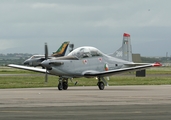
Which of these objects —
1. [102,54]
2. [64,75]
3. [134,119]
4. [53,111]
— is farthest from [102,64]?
[134,119]

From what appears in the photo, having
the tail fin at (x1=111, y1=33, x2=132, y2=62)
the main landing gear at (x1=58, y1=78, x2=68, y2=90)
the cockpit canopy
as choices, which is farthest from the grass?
the cockpit canopy

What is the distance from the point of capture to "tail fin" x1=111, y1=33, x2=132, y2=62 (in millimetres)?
40850

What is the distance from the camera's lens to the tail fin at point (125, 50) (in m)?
40.8

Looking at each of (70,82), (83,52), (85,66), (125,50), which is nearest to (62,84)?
(85,66)

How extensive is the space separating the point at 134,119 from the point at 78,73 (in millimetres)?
20830

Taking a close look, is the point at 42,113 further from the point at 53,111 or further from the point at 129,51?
the point at 129,51

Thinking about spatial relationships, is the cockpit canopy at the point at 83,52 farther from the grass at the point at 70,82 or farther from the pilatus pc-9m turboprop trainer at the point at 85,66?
the grass at the point at 70,82

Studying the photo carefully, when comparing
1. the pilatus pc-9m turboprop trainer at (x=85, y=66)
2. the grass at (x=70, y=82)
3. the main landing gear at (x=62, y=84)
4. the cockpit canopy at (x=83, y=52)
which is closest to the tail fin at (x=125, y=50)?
the pilatus pc-9m turboprop trainer at (x=85, y=66)

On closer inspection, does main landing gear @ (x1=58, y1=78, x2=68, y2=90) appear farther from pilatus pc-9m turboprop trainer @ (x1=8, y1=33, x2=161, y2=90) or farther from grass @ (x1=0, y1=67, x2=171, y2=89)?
grass @ (x1=0, y1=67, x2=171, y2=89)

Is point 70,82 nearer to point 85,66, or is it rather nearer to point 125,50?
point 125,50

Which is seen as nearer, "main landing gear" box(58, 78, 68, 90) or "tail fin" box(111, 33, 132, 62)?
"main landing gear" box(58, 78, 68, 90)

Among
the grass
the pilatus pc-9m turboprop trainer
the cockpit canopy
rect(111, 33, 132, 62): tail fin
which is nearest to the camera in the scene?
the pilatus pc-9m turboprop trainer

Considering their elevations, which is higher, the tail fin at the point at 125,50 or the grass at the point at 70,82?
the tail fin at the point at 125,50

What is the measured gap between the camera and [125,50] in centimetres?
4184
